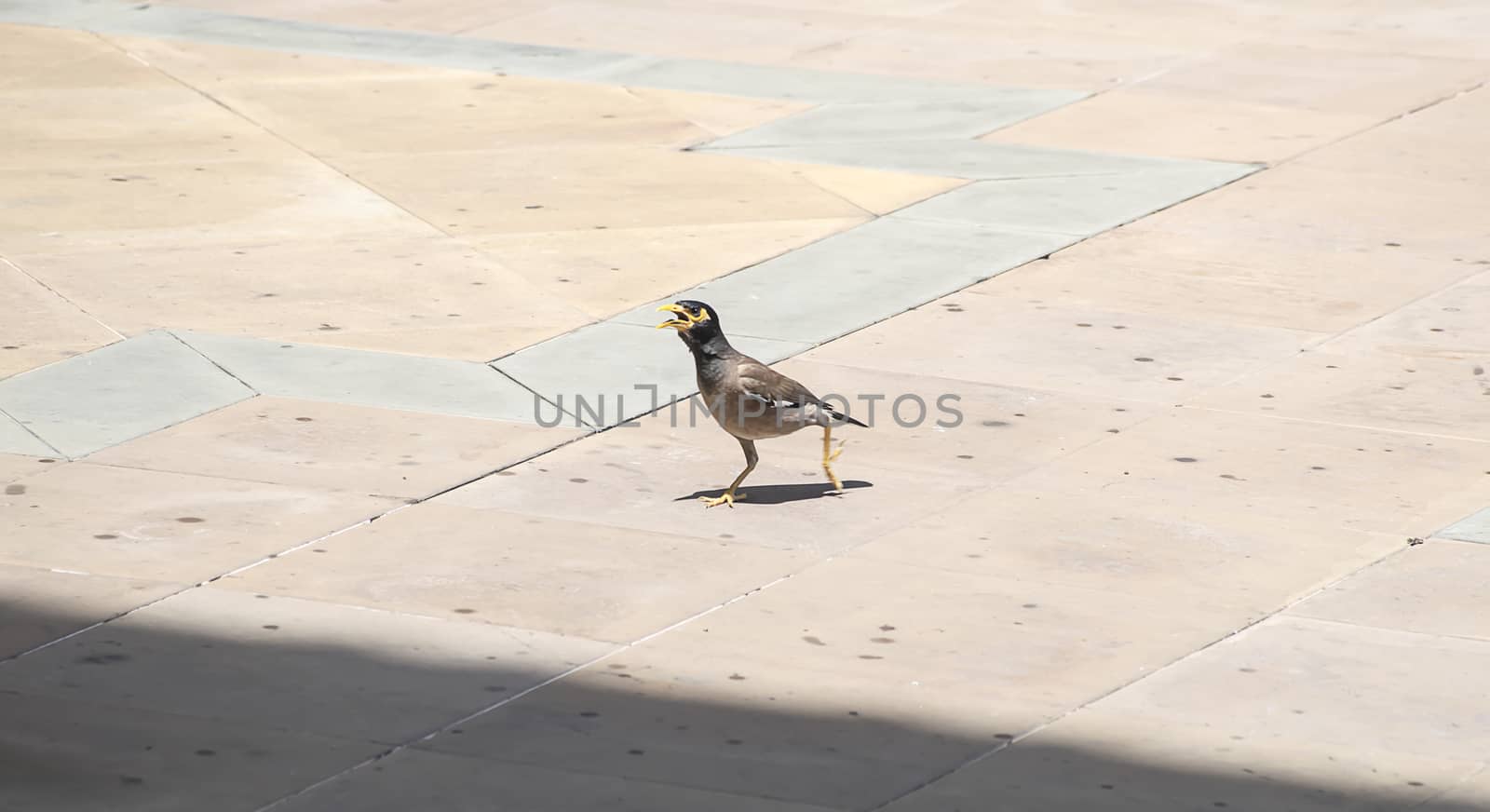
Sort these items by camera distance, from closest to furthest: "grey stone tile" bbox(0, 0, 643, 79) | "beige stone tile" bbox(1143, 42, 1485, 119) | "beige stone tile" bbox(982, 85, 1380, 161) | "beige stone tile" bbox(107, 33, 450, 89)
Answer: "beige stone tile" bbox(982, 85, 1380, 161), "beige stone tile" bbox(1143, 42, 1485, 119), "beige stone tile" bbox(107, 33, 450, 89), "grey stone tile" bbox(0, 0, 643, 79)

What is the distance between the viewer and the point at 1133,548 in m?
8.77

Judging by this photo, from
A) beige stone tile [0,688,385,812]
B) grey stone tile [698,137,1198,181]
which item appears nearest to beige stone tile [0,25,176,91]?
grey stone tile [698,137,1198,181]

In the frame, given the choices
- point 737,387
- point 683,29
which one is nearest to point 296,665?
point 737,387

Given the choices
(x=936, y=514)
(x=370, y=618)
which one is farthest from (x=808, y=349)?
(x=370, y=618)

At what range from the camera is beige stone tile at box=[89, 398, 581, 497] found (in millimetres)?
9531

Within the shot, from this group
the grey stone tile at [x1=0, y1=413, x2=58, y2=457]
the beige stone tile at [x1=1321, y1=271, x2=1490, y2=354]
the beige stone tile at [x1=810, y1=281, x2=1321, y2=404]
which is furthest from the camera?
the beige stone tile at [x1=1321, y1=271, x2=1490, y2=354]

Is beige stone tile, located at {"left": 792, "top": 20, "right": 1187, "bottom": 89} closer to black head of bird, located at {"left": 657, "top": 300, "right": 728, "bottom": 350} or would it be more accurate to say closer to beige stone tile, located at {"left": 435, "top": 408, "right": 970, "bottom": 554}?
beige stone tile, located at {"left": 435, "top": 408, "right": 970, "bottom": 554}

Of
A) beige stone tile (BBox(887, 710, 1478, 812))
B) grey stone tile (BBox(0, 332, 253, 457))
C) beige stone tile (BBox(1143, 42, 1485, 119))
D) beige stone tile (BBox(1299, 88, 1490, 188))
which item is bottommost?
beige stone tile (BBox(887, 710, 1478, 812))

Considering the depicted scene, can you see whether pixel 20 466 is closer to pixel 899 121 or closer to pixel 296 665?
pixel 296 665

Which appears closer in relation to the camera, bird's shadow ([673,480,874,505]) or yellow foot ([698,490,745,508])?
yellow foot ([698,490,745,508])

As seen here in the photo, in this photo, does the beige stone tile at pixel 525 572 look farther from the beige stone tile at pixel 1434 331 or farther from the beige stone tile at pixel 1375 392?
the beige stone tile at pixel 1434 331

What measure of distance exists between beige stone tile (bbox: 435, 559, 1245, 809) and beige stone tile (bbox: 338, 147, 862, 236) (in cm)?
567

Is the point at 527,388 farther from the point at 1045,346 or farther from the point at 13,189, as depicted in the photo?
the point at 13,189

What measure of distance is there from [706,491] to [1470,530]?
10.4 feet
